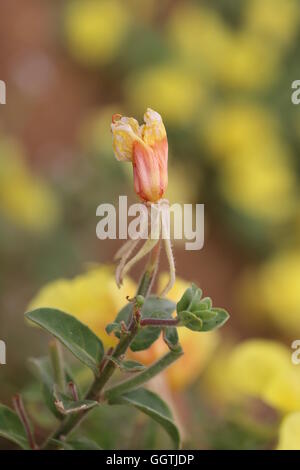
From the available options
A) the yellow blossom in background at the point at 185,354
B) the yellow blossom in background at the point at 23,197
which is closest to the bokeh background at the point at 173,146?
the yellow blossom in background at the point at 23,197

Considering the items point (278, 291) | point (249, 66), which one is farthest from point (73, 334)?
point (249, 66)

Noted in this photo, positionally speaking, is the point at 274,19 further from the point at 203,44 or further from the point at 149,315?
the point at 149,315

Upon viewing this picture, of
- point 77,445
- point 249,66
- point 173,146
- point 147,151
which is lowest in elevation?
point 77,445

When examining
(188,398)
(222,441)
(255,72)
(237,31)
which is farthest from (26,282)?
(237,31)

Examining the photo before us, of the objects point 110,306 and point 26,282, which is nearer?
point 110,306

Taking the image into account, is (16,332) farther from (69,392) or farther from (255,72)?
(255,72)

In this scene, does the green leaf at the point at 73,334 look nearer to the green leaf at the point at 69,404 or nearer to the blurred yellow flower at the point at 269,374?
the green leaf at the point at 69,404
